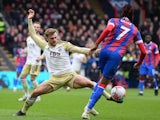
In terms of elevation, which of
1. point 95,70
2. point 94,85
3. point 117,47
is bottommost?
point 95,70

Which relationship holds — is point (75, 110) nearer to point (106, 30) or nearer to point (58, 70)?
point (58, 70)

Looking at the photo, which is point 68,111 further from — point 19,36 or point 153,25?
point 153,25

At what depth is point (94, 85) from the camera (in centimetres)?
1328

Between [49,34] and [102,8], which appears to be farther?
[102,8]

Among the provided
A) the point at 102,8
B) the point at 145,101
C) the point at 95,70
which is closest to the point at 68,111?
the point at 145,101

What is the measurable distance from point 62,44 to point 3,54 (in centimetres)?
2040

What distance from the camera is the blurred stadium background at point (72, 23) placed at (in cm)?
3088

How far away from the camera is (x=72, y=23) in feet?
121

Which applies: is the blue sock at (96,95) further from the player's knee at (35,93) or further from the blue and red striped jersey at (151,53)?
the blue and red striped jersey at (151,53)

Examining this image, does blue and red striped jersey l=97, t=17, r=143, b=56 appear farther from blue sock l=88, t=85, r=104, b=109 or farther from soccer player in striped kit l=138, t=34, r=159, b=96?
soccer player in striped kit l=138, t=34, r=159, b=96

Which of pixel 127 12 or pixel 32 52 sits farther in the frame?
pixel 32 52

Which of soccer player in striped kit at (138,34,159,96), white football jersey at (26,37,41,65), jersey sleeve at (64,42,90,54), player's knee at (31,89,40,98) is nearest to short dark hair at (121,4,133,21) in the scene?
jersey sleeve at (64,42,90,54)

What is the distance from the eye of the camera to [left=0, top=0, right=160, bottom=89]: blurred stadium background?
30875 millimetres

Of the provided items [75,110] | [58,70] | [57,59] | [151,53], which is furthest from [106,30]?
[151,53]
